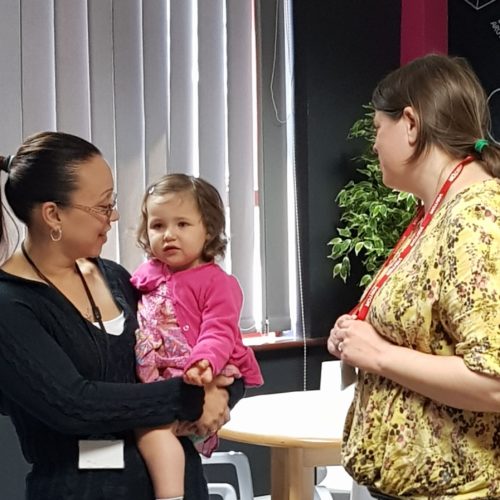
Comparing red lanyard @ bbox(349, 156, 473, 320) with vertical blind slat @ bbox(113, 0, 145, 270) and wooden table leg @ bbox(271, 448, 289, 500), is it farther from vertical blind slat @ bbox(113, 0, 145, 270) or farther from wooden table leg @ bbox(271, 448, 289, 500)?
vertical blind slat @ bbox(113, 0, 145, 270)

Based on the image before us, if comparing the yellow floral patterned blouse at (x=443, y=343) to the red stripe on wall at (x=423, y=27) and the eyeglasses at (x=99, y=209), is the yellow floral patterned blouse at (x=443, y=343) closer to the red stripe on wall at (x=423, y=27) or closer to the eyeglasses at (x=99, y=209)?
the eyeglasses at (x=99, y=209)

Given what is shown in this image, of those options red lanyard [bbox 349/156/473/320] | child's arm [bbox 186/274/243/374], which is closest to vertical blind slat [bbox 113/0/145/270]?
child's arm [bbox 186/274/243/374]

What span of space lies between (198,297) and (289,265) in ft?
6.46

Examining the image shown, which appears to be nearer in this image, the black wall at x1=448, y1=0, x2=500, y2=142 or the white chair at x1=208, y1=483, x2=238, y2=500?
the white chair at x1=208, y1=483, x2=238, y2=500

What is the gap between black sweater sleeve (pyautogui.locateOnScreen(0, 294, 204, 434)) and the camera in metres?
1.53

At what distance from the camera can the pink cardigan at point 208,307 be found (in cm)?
179

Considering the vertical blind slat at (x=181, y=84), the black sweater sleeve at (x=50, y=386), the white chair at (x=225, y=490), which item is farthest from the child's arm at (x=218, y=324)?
the vertical blind slat at (x=181, y=84)

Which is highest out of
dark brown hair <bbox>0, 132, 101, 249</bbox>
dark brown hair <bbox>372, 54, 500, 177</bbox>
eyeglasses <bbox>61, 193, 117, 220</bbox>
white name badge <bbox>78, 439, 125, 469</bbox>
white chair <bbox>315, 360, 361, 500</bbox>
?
dark brown hair <bbox>372, 54, 500, 177</bbox>

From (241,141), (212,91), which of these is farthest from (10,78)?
(241,141)

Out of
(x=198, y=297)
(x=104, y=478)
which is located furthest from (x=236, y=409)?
(x=104, y=478)

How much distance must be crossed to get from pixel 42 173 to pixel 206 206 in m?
0.42

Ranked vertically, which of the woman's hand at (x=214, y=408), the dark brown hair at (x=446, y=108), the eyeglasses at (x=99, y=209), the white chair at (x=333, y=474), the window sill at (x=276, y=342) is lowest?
the white chair at (x=333, y=474)

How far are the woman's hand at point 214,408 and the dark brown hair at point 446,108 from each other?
0.64 meters

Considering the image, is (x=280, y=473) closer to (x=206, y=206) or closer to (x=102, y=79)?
(x=206, y=206)
